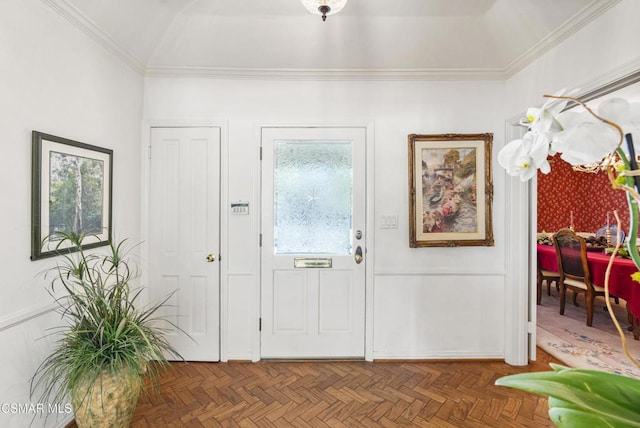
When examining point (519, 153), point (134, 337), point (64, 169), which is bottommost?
point (134, 337)

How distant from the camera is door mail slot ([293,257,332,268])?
2.79 m

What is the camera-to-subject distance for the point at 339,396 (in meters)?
2.30

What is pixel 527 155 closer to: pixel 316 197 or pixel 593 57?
pixel 593 57

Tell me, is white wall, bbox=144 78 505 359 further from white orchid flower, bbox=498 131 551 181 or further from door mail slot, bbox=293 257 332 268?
white orchid flower, bbox=498 131 551 181

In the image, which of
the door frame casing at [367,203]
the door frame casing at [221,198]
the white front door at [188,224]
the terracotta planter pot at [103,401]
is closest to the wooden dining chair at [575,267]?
the door frame casing at [367,203]

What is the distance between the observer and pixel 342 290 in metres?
2.80

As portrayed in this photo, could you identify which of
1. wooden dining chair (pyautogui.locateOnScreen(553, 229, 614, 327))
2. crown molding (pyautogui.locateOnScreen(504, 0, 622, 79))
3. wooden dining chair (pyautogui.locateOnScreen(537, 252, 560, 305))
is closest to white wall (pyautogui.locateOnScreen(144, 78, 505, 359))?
crown molding (pyautogui.locateOnScreen(504, 0, 622, 79))

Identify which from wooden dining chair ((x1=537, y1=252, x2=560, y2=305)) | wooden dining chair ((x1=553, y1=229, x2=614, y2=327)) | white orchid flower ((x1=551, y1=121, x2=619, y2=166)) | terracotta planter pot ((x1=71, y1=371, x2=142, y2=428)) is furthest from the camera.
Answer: wooden dining chair ((x1=537, y1=252, x2=560, y2=305))

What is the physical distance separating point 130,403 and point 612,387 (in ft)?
7.26

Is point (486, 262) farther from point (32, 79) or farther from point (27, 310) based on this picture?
point (32, 79)

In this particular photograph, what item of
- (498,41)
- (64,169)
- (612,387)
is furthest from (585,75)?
(64,169)

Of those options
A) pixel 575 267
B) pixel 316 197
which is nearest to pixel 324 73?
pixel 316 197

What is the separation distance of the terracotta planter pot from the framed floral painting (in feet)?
7.56

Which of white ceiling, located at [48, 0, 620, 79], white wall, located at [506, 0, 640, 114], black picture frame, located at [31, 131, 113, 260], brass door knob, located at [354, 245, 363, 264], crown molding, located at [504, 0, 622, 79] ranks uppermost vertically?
white ceiling, located at [48, 0, 620, 79]
